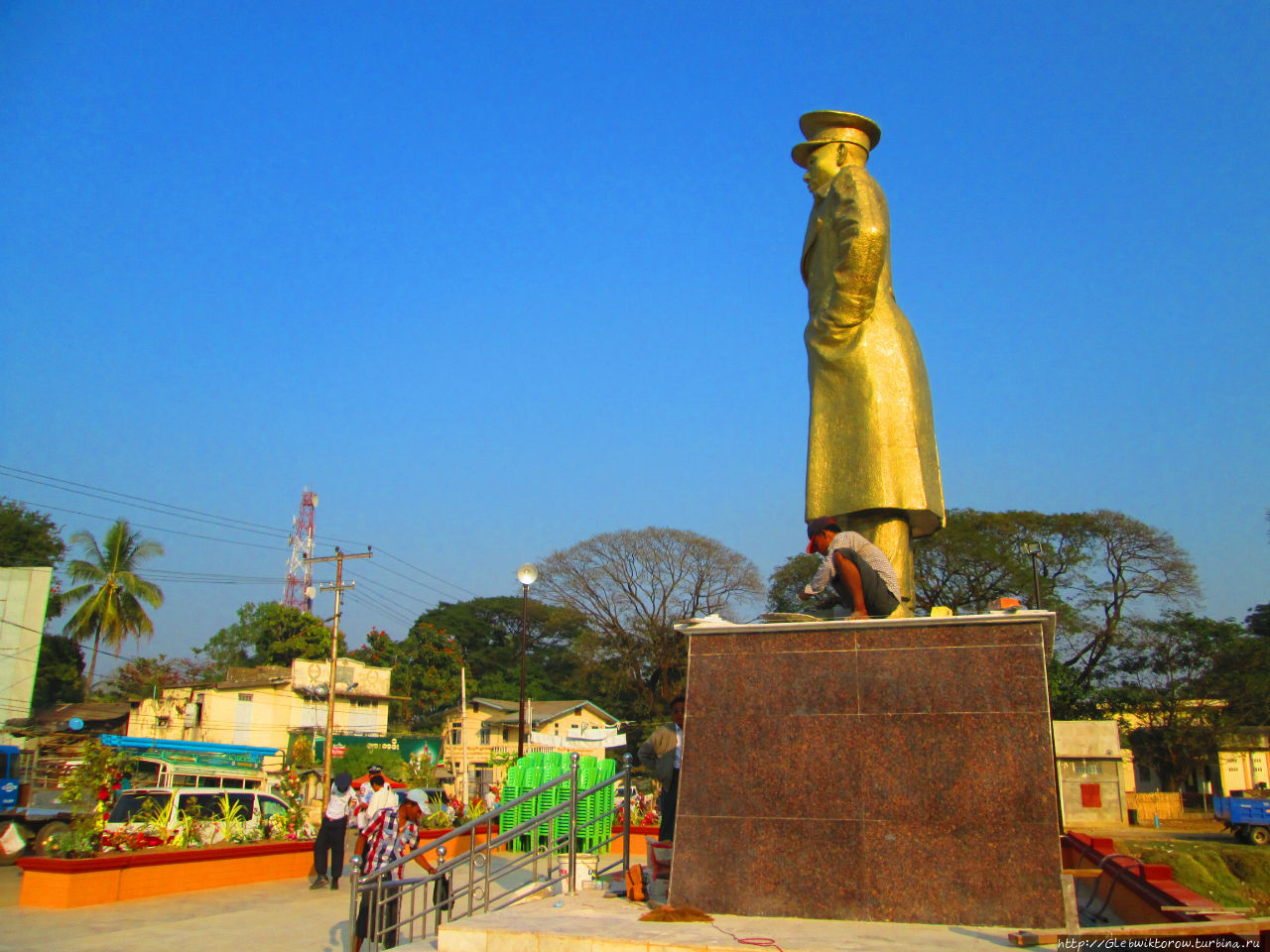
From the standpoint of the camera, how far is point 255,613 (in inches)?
1791

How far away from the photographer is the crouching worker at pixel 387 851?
6.48 meters

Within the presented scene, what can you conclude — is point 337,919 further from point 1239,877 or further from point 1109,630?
point 1109,630

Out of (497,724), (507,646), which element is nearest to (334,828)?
(497,724)

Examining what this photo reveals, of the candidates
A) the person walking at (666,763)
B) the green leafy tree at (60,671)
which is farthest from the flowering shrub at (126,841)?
the green leafy tree at (60,671)

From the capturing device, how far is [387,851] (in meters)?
7.48

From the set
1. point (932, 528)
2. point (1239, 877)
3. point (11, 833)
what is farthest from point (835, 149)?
point (1239, 877)

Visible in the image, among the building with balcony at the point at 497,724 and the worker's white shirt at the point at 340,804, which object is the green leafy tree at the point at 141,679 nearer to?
the building with balcony at the point at 497,724

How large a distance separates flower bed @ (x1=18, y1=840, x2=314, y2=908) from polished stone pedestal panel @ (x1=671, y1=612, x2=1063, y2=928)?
6.87 metres

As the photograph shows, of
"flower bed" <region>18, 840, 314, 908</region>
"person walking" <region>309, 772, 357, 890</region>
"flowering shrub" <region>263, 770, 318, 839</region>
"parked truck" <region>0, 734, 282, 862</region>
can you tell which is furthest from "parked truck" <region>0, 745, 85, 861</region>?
"person walking" <region>309, 772, 357, 890</region>

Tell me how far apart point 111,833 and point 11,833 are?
5.14m

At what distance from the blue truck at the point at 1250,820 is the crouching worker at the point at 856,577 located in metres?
19.9

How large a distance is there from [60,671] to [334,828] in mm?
31587

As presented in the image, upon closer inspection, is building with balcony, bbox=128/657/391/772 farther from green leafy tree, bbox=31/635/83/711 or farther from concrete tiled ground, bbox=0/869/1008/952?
concrete tiled ground, bbox=0/869/1008/952

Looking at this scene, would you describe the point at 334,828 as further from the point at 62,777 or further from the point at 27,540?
the point at 27,540
